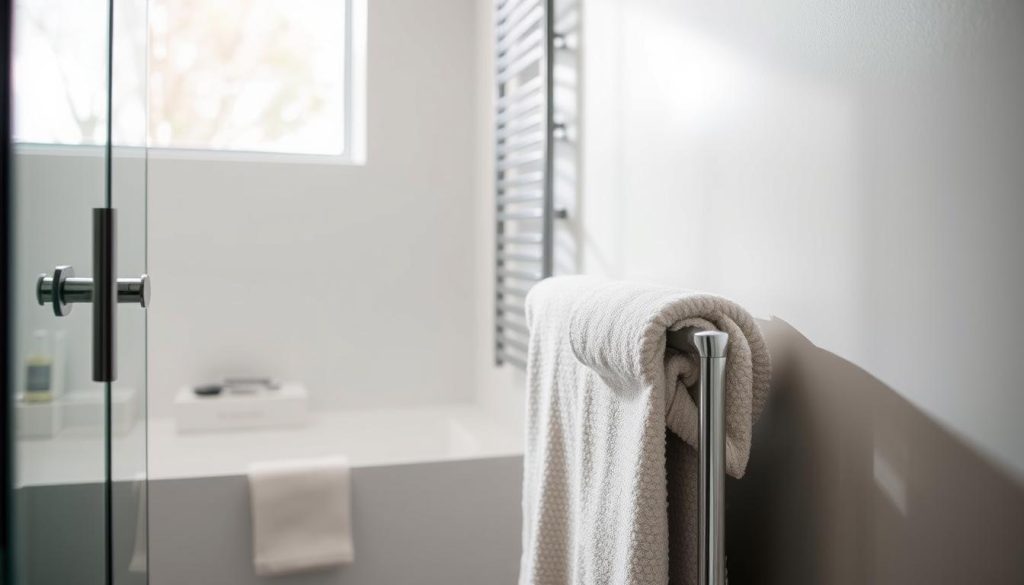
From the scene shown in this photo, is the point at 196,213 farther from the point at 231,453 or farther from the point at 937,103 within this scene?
the point at 937,103

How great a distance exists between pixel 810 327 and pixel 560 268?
37.7 inches

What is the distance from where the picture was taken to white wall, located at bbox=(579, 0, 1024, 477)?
70 centimetres

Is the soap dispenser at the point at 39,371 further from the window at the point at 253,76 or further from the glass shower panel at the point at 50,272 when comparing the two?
the window at the point at 253,76

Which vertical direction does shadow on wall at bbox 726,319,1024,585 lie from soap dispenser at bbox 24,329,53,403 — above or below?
below

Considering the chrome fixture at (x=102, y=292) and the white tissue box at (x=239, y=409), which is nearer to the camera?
the chrome fixture at (x=102, y=292)

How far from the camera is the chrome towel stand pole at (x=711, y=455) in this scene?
2.72 feet

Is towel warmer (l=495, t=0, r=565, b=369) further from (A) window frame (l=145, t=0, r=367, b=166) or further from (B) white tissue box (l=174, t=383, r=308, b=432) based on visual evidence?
(B) white tissue box (l=174, t=383, r=308, b=432)

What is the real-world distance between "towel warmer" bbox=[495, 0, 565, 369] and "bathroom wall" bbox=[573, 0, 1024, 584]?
1.90ft

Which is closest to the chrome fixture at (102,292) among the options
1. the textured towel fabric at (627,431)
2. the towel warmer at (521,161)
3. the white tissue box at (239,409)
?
the textured towel fabric at (627,431)

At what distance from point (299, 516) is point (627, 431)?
0.98 metres

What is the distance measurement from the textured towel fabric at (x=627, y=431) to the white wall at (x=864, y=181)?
136 millimetres

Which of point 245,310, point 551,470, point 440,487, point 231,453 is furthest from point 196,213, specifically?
point 551,470

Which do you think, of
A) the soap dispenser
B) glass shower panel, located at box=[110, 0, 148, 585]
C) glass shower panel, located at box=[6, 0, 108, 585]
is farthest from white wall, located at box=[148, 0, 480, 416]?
the soap dispenser

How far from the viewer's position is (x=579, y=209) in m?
1.73
